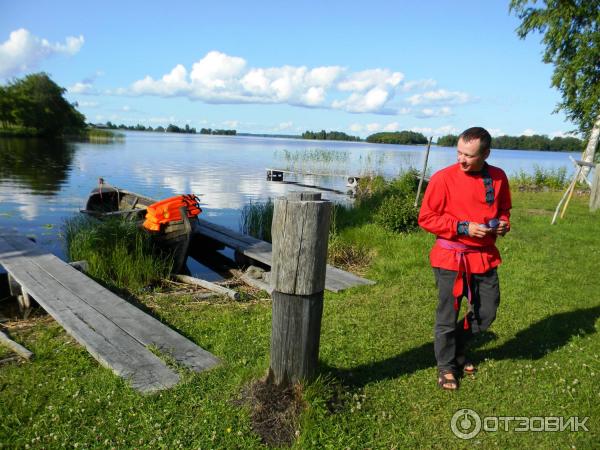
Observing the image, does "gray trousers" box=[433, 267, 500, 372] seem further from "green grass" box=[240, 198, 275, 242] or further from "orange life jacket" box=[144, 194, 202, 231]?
"green grass" box=[240, 198, 275, 242]

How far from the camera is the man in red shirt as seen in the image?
11.1 feet

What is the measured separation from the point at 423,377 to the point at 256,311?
8.78 feet

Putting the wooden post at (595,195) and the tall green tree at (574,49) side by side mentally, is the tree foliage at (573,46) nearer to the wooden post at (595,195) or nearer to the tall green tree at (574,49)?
the tall green tree at (574,49)

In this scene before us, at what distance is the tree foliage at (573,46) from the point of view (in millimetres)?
19172

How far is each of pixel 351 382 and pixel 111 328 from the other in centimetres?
274

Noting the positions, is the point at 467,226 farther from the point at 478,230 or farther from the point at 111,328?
the point at 111,328

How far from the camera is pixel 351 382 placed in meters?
3.88

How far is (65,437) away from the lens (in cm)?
316

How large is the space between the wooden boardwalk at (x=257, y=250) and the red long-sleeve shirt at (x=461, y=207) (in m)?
3.36

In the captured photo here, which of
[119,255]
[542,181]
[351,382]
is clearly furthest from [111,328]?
[542,181]

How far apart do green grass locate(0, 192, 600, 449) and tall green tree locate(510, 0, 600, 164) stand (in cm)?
1682

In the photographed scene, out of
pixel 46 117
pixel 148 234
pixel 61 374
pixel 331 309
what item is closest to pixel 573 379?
pixel 331 309

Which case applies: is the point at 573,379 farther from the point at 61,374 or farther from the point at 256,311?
the point at 61,374

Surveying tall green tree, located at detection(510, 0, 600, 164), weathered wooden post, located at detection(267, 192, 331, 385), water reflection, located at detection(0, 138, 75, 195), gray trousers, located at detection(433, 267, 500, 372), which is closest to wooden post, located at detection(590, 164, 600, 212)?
tall green tree, located at detection(510, 0, 600, 164)
